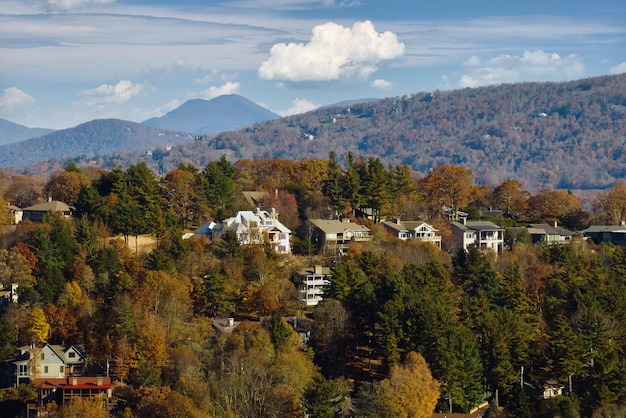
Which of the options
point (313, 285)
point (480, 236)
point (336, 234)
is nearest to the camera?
point (313, 285)

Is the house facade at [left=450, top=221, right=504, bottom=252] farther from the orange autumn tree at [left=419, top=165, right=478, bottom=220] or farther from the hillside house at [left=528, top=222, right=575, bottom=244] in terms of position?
the orange autumn tree at [left=419, top=165, right=478, bottom=220]

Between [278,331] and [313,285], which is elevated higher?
[313,285]

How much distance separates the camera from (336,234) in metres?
46.8

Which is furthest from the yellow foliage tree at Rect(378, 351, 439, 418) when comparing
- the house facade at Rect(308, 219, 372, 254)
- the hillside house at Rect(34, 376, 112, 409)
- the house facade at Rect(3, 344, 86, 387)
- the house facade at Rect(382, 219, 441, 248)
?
the house facade at Rect(382, 219, 441, 248)

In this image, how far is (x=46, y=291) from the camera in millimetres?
38094

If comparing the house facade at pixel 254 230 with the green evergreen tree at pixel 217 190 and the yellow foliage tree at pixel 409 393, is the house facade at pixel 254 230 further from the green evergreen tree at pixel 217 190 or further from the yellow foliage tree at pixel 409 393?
the yellow foliage tree at pixel 409 393

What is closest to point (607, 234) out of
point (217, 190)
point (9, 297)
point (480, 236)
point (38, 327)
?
point (480, 236)

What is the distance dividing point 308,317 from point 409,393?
8.11m

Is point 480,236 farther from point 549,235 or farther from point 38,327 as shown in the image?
point 38,327

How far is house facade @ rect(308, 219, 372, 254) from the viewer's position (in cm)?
4644

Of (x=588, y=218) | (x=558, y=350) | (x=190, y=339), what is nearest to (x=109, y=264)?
(x=190, y=339)

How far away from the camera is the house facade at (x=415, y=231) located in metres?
48.6

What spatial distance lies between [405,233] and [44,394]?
20847mm

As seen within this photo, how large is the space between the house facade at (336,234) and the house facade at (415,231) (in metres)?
1.60
